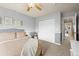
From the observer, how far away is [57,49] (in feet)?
4.56

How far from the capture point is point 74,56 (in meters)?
1.35

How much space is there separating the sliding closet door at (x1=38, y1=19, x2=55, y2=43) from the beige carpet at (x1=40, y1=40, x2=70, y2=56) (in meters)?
0.08

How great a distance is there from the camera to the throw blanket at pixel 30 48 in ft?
4.62

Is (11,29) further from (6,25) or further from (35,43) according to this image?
(35,43)

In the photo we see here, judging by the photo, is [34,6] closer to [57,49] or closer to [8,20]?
[8,20]

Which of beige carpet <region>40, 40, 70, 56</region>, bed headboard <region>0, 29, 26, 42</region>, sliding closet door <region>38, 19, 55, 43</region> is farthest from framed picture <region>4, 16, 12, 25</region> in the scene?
beige carpet <region>40, 40, 70, 56</region>

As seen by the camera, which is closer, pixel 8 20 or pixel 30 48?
pixel 8 20

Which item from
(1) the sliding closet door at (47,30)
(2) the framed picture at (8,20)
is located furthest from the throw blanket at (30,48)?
(2) the framed picture at (8,20)

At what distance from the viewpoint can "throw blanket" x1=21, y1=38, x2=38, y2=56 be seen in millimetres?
1408

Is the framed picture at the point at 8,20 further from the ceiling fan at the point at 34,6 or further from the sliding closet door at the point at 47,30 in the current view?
the sliding closet door at the point at 47,30

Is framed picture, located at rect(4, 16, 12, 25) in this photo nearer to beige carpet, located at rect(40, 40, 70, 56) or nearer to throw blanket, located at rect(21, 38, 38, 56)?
throw blanket, located at rect(21, 38, 38, 56)

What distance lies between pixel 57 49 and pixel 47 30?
30cm

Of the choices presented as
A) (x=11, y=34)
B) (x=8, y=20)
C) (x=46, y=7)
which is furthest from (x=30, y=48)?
(x=46, y=7)

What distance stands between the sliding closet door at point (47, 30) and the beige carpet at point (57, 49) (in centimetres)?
8
